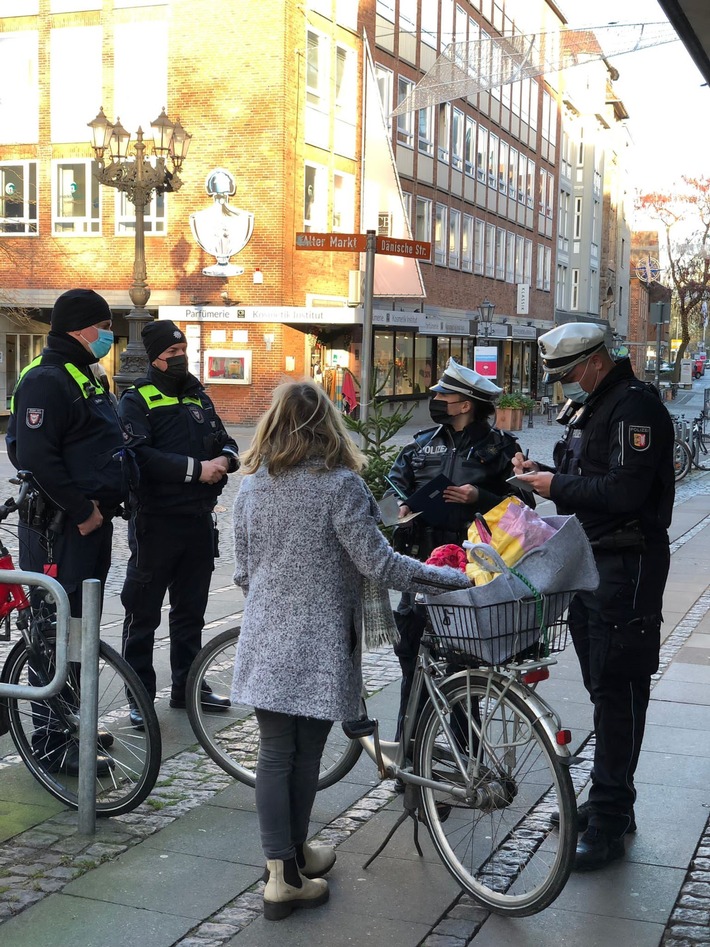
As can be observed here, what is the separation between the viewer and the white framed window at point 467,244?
42375 millimetres

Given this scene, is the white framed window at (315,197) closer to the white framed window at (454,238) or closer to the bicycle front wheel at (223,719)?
the white framed window at (454,238)

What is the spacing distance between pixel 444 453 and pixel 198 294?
26.8m

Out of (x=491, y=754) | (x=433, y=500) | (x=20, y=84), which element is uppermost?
(x=20, y=84)

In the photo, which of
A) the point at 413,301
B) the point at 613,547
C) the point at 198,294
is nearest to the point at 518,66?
the point at 613,547

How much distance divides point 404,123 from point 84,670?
113 ft

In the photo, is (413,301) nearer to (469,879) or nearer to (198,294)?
(198,294)

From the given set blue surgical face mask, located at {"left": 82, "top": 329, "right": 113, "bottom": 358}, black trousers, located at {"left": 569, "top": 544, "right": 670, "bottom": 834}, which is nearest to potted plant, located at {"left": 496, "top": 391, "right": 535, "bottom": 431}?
blue surgical face mask, located at {"left": 82, "top": 329, "right": 113, "bottom": 358}

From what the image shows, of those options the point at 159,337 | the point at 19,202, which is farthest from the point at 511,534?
the point at 19,202

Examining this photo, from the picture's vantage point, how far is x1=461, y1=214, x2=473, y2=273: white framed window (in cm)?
4238

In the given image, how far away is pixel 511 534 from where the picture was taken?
3.71 metres

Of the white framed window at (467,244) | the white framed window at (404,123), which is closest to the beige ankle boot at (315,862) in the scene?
the white framed window at (404,123)

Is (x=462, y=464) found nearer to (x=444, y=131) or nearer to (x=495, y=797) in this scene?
(x=495, y=797)

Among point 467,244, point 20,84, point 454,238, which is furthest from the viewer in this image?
point 467,244

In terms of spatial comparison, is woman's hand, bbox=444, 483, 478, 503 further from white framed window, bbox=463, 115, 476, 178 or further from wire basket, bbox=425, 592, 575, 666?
white framed window, bbox=463, 115, 476, 178
